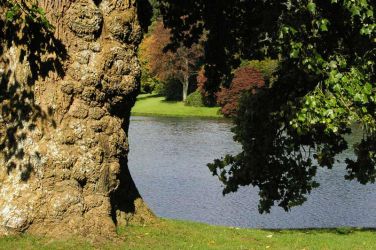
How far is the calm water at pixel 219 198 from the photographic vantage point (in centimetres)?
2052

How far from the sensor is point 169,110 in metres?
80.2

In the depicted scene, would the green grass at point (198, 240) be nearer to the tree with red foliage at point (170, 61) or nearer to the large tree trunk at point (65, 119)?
the large tree trunk at point (65, 119)

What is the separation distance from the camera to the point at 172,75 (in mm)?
84000

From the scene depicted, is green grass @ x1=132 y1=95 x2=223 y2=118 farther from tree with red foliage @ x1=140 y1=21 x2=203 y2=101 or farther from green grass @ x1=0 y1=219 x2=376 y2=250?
green grass @ x1=0 y1=219 x2=376 y2=250

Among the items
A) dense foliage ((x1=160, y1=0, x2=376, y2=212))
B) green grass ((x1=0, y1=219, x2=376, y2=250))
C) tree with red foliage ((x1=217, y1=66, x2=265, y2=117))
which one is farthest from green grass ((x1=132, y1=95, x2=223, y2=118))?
green grass ((x1=0, y1=219, x2=376, y2=250))

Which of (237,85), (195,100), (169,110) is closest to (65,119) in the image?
(237,85)

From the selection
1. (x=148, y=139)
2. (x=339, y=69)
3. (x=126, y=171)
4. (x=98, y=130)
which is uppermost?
(x=339, y=69)

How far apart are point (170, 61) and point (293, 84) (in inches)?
2691

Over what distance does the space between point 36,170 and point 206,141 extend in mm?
35799

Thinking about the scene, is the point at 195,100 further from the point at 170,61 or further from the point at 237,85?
the point at 237,85

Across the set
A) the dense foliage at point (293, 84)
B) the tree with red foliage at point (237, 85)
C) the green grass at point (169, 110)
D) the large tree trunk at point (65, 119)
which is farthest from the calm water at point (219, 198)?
the green grass at point (169, 110)

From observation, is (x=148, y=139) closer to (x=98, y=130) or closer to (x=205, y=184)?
(x=205, y=184)

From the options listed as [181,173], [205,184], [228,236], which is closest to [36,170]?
[228,236]

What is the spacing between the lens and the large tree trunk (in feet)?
31.8
